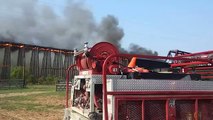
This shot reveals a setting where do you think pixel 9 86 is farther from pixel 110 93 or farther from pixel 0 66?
pixel 110 93

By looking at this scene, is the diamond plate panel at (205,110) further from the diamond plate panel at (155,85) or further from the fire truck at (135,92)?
the diamond plate panel at (155,85)

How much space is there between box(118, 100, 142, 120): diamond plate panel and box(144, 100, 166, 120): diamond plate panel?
10 cm

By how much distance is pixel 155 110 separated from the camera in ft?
15.8

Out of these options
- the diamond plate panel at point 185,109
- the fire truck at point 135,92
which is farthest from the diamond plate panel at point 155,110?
the diamond plate panel at point 185,109

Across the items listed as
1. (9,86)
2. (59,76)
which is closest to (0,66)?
(59,76)

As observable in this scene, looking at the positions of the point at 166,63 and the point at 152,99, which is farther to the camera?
the point at 166,63

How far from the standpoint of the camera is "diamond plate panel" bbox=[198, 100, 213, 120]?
16.8 ft

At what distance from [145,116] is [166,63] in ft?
8.37

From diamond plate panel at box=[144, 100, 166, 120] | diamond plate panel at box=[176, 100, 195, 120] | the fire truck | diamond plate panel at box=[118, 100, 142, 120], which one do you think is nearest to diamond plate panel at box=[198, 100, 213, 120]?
the fire truck

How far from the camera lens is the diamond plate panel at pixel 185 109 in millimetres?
4945

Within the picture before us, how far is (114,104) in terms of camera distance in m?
4.62

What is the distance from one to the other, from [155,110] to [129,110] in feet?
1.28

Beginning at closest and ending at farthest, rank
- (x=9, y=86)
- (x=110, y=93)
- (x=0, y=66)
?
1. (x=110, y=93)
2. (x=9, y=86)
3. (x=0, y=66)

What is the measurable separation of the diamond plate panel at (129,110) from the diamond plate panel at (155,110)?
0.10 meters
